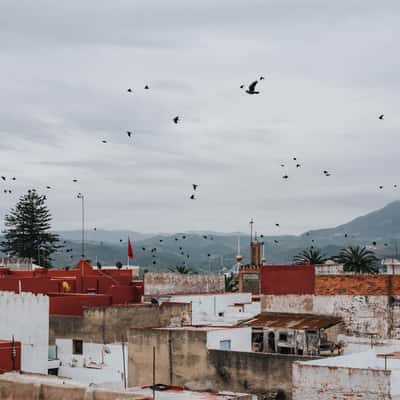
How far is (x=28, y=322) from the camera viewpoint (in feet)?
116

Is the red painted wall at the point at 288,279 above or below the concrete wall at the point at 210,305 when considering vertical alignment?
above

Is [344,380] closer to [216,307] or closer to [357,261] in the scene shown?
[216,307]

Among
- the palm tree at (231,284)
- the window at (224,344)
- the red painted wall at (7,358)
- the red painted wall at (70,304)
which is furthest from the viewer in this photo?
the palm tree at (231,284)

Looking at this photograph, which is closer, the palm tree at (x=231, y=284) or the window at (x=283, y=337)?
the window at (x=283, y=337)

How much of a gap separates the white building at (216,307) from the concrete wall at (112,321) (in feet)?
6.21

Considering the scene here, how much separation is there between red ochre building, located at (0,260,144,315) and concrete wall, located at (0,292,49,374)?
889 cm

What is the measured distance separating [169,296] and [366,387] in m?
23.8

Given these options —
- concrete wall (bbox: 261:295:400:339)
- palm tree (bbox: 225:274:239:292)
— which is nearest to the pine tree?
palm tree (bbox: 225:274:239:292)

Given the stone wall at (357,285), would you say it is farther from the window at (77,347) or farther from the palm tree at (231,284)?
the palm tree at (231,284)

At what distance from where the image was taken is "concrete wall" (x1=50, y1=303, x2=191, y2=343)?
139 feet

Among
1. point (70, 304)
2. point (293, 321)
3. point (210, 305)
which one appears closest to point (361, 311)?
point (293, 321)

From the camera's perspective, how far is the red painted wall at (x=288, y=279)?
1698 inches

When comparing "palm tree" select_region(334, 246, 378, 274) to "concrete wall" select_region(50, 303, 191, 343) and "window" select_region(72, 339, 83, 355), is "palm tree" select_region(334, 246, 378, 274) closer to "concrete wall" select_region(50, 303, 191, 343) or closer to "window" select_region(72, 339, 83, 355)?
"concrete wall" select_region(50, 303, 191, 343)

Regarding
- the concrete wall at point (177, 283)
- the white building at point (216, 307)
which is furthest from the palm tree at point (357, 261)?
the white building at point (216, 307)
